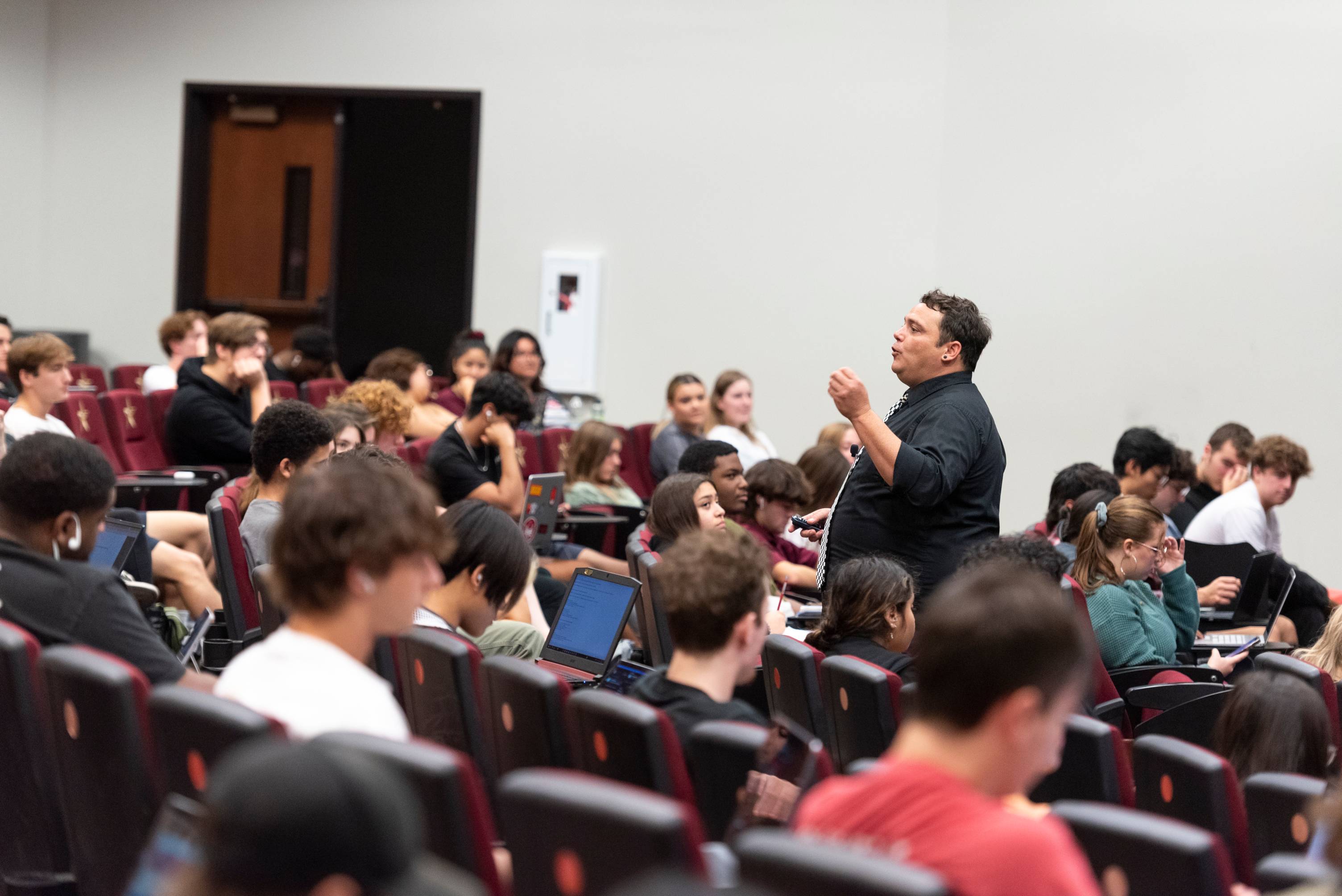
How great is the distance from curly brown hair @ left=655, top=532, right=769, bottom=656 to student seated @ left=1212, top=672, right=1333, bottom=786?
0.94m

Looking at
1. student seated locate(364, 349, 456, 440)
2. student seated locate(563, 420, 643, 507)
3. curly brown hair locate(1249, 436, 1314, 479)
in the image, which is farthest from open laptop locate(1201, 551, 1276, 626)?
student seated locate(364, 349, 456, 440)

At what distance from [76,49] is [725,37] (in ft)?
15.4

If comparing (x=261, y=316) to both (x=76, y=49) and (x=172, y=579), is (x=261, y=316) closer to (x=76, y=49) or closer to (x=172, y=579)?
(x=76, y=49)

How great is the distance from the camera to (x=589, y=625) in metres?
3.11

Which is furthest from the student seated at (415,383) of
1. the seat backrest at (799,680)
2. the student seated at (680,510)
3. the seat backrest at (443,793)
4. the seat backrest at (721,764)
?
the seat backrest at (443,793)

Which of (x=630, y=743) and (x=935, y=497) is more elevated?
(x=935, y=497)

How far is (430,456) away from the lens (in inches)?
213

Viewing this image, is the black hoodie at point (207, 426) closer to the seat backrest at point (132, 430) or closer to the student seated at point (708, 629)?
the seat backrest at point (132, 430)

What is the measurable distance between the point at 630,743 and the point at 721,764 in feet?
0.41

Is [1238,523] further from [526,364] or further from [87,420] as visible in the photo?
[87,420]

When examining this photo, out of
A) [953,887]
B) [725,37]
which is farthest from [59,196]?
[953,887]

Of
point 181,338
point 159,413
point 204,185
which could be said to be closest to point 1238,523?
point 159,413

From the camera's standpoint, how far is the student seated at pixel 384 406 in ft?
17.2

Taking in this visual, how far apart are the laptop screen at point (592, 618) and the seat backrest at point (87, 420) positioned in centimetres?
363
